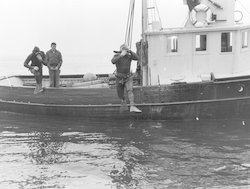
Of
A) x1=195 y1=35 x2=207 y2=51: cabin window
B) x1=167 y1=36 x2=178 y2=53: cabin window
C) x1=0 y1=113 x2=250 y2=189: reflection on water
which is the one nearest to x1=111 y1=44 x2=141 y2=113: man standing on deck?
x1=0 y1=113 x2=250 y2=189: reflection on water

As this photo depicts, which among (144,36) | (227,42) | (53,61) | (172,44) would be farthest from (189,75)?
(53,61)

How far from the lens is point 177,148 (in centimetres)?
902

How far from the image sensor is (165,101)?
449 inches

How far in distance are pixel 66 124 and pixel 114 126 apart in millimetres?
1734

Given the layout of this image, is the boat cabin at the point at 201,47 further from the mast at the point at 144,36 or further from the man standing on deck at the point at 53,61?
the man standing on deck at the point at 53,61

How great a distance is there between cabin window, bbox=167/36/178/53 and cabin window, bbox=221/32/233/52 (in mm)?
1529

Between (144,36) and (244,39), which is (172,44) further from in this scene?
(244,39)

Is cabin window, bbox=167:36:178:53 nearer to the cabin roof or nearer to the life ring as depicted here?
the cabin roof

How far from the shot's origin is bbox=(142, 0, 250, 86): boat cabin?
1166cm

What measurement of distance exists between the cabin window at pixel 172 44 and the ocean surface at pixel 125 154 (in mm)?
2441

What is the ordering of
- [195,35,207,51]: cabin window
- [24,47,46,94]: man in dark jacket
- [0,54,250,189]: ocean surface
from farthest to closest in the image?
1. [24,47,46,94]: man in dark jacket
2. [195,35,207,51]: cabin window
3. [0,54,250,189]: ocean surface

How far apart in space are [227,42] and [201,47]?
85 centimetres

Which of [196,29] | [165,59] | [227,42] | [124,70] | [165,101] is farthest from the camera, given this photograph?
[165,59]

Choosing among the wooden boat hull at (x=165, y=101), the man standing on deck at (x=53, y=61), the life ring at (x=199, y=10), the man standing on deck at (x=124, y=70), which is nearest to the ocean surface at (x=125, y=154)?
the wooden boat hull at (x=165, y=101)
